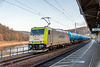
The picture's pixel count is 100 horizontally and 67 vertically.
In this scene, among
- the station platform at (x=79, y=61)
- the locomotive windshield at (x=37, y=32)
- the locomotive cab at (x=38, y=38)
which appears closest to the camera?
the station platform at (x=79, y=61)

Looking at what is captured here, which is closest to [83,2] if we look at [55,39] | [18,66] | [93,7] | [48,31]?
[93,7]

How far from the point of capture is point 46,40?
1523 centimetres

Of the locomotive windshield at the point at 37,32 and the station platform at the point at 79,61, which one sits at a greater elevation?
the locomotive windshield at the point at 37,32

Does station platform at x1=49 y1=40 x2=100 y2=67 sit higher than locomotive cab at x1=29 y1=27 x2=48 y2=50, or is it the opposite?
locomotive cab at x1=29 y1=27 x2=48 y2=50

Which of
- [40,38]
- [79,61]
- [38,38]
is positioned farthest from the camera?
[38,38]

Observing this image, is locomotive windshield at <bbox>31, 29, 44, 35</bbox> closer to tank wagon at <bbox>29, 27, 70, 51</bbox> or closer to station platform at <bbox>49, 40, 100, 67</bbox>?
tank wagon at <bbox>29, 27, 70, 51</bbox>

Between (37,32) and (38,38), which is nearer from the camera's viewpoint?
(38,38)

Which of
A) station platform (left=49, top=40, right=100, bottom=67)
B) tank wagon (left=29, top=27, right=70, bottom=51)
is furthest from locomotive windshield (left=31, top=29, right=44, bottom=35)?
station platform (left=49, top=40, right=100, bottom=67)

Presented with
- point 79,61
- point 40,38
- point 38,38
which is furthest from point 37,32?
point 79,61

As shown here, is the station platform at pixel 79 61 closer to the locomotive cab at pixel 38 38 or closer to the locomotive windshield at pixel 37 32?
the locomotive cab at pixel 38 38

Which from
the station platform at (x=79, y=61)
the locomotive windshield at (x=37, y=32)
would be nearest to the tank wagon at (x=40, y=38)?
the locomotive windshield at (x=37, y=32)

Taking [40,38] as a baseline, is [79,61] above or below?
below

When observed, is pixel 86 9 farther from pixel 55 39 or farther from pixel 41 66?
pixel 41 66

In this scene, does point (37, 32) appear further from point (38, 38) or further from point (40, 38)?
point (40, 38)
